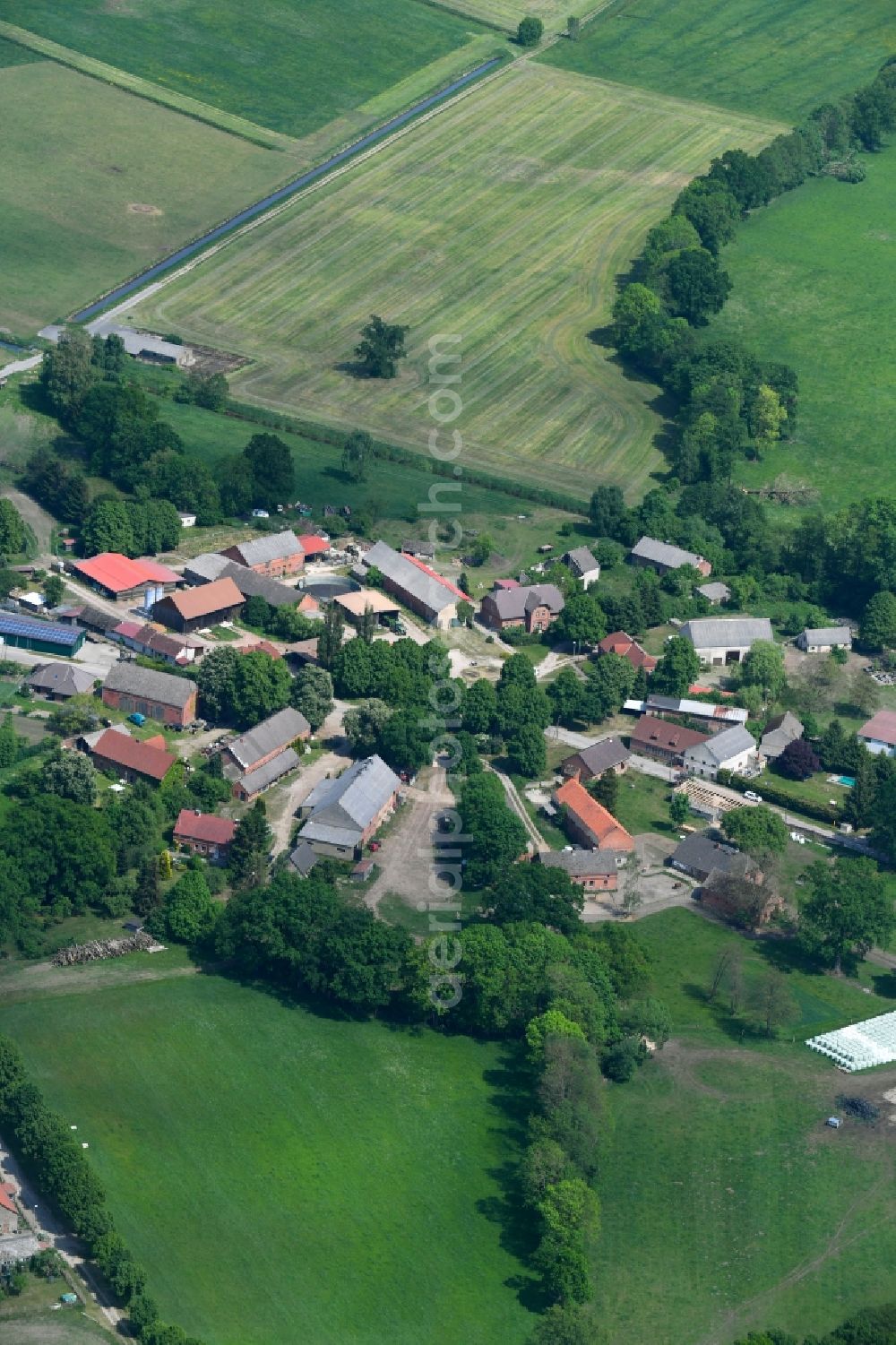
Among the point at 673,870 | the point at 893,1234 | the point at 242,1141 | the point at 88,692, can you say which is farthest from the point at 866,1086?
the point at 88,692

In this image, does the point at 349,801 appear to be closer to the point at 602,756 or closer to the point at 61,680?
the point at 602,756

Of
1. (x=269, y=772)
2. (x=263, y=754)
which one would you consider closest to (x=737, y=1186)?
(x=269, y=772)

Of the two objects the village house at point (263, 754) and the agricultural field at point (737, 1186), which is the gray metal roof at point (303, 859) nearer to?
the village house at point (263, 754)

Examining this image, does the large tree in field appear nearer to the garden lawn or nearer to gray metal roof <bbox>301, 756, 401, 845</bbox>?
the garden lawn

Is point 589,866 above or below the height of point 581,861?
below


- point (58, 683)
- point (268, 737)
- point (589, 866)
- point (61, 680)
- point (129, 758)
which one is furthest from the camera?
point (61, 680)

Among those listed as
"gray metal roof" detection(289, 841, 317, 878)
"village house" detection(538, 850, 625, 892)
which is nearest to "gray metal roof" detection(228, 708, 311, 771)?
"gray metal roof" detection(289, 841, 317, 878)

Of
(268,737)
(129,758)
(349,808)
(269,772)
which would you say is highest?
(349,808)
